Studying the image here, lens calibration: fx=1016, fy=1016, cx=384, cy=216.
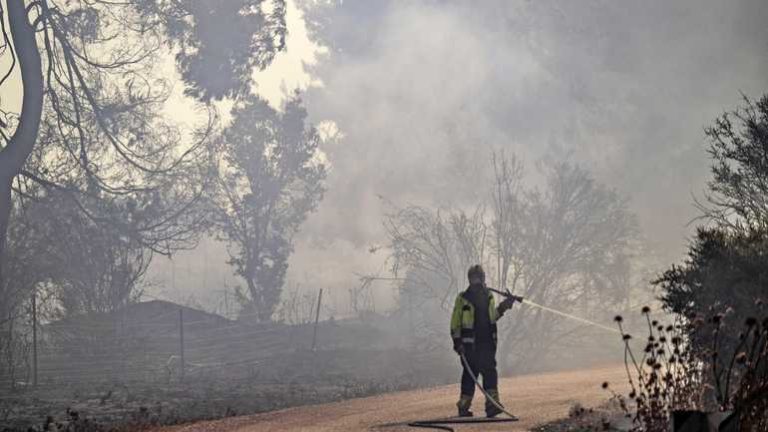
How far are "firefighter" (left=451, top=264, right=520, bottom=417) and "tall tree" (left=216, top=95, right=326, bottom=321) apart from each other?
37.7m

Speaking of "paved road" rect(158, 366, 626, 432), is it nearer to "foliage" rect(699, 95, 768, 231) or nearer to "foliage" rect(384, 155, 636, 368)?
"foliage" rect(699, 95, 768, 231)

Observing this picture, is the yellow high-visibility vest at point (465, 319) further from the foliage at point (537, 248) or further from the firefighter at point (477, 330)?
the foliage at point (537, 248)

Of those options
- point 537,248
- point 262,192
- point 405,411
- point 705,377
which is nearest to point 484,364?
point 405,411

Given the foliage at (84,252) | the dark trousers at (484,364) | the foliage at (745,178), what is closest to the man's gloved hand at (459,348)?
the dark trousers at (484,364)

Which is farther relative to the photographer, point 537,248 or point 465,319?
point 537,248

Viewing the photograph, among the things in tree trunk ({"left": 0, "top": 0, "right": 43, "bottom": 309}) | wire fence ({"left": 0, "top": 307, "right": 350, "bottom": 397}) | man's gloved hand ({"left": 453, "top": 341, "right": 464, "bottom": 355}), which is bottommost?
man's gloved hand ({"left": 453, "top": 341, "right": 464, "bottom": 355})

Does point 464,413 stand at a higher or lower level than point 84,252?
lower

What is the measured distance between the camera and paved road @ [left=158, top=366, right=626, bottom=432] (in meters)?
13.3

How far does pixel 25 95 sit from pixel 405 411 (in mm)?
13045

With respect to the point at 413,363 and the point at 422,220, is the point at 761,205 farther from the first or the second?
the point at 413,363

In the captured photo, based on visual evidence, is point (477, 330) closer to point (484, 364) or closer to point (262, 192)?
point (484, 364)

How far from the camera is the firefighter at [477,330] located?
1309 cm

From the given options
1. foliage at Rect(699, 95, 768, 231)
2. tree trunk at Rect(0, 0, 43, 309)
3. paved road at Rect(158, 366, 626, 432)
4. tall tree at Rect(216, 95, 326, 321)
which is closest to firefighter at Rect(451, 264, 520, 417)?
paved road at Rect(158, 366, 626, 432)

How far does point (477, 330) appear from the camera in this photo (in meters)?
13.2
